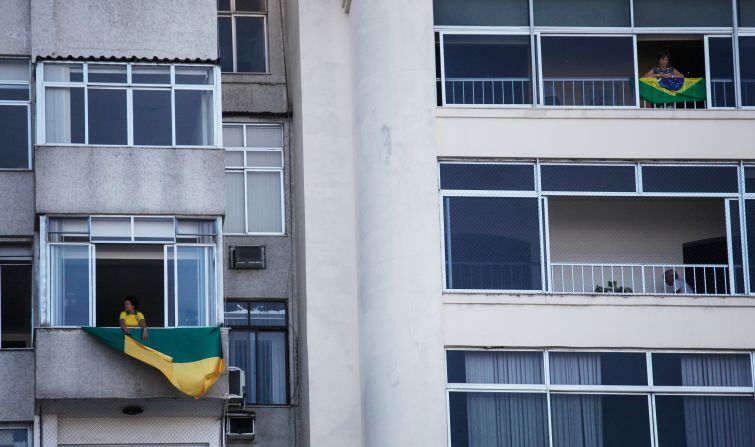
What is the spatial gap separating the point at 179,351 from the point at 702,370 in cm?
760

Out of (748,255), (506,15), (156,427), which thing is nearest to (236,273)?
(156,427)

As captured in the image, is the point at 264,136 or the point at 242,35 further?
the point at 242,35

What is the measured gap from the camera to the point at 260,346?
2909 centimetres

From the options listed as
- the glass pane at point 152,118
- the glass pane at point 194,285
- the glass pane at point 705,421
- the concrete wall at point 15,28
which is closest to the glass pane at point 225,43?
the glass pane at point 152,118

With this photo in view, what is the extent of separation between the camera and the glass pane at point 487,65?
92.3ft

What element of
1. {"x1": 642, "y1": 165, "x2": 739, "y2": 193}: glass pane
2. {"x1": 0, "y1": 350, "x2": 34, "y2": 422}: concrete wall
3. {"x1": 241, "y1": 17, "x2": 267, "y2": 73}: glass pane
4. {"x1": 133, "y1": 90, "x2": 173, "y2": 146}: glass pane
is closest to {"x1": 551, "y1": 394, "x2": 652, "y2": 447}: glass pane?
{"x1": 642, "y1": 165, "x2": 739, "y2": 193}: glass pane

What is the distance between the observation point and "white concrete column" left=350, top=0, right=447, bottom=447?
85.8 feet

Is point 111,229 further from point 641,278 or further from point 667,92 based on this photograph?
point 667,92

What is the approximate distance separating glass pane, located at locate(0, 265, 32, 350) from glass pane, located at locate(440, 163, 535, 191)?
637 cm

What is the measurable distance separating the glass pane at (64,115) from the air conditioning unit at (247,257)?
3.59m

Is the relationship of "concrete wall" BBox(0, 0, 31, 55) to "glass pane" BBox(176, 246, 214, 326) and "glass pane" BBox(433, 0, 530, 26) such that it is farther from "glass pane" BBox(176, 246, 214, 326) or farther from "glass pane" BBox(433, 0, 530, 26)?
"glass pane" BBox(433, 0, 530, 26)

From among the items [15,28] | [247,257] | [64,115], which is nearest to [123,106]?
[64,115]

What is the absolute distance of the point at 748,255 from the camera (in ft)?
90.5

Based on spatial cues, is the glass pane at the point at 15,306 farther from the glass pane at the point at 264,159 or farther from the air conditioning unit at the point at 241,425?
the glass pane at the point at 264,159
